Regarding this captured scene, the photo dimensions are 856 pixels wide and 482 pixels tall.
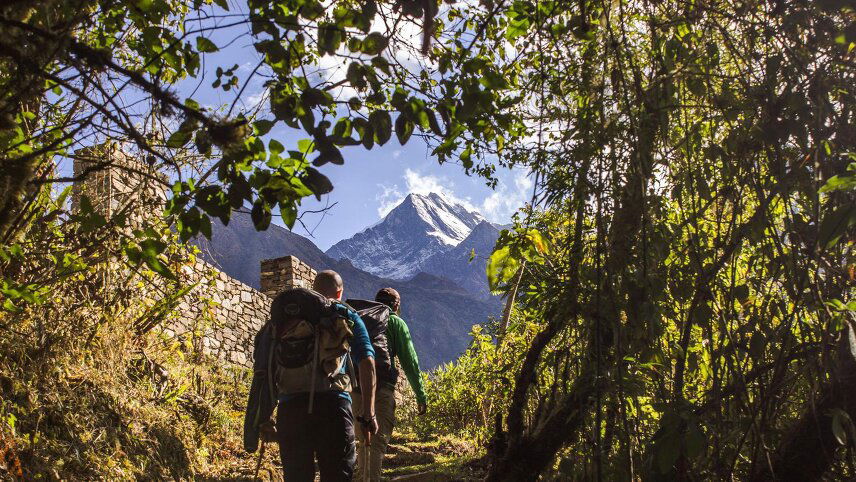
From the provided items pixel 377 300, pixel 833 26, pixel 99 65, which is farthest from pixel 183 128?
pixel 377 300

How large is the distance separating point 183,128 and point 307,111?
409 mm

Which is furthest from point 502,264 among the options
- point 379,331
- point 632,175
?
point 379,331

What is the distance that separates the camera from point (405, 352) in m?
4.68

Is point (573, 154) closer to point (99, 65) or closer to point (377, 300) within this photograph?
point (99, 65)

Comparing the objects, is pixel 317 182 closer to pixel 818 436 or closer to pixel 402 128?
pixel 402 128

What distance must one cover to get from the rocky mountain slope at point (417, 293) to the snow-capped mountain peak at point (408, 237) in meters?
53.0

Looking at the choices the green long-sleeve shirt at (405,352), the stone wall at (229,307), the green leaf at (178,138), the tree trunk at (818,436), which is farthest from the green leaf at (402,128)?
the stone wall at (229,307)

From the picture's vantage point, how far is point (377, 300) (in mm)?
4922

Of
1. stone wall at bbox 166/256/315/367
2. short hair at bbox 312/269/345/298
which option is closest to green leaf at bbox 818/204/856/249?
short hair at bbox 312/269/345/298

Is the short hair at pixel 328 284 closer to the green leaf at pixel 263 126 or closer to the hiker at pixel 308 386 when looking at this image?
the hiker at pixel 308 386

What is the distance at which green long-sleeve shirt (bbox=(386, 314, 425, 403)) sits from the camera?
4.61 m

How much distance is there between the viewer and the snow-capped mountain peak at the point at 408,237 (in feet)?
510

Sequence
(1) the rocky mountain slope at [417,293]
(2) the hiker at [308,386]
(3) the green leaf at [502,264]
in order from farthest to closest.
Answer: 1. (1) the rocky mountain slope at [417,293]
2. (2) the hiker at [308,386]
3. (3) the green leaf at [502,264]

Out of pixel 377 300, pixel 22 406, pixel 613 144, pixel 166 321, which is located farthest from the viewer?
pixel 166 321
